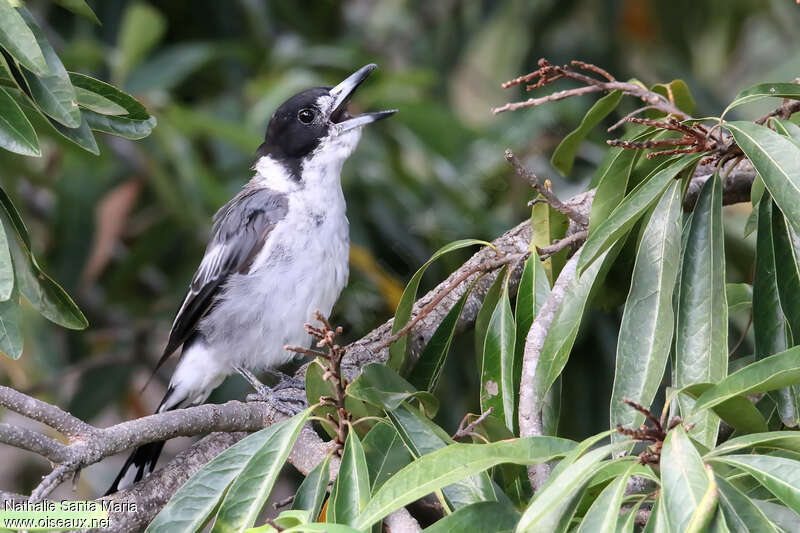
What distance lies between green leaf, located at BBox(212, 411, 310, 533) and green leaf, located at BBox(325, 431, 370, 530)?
10 cm

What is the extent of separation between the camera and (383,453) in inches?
69.7

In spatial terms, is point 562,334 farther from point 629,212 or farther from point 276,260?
point 276,260

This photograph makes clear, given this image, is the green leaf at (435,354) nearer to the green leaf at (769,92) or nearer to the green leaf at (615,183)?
the green leaf at (615,183)

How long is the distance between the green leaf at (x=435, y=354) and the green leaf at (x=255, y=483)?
2.14 ft

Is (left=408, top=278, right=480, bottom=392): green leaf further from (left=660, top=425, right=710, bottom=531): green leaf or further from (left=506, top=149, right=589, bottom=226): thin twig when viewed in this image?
(left=660, top=425, right=710, bottom=531): green leaf

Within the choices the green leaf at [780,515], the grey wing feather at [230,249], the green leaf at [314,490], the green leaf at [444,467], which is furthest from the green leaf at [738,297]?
the grey wing feather at [230,249]

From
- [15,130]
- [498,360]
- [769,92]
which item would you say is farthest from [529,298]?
[15,130]

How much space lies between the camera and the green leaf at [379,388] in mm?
1764

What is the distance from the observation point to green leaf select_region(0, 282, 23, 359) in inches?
70.2

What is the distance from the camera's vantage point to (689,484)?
1.29 m

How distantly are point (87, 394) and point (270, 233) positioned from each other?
6.22 feet

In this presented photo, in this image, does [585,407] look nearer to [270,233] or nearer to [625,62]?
[270,233]

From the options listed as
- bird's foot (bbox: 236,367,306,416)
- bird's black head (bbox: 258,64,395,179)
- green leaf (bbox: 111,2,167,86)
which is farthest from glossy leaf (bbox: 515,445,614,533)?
green leaf (bbox: 111,2,167,86)

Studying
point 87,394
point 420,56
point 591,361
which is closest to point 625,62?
point 420,56
